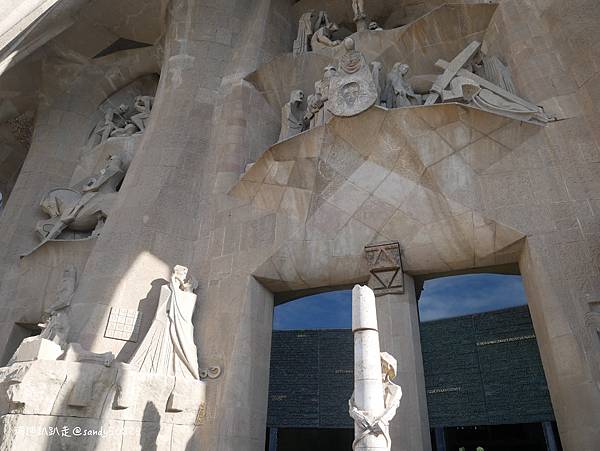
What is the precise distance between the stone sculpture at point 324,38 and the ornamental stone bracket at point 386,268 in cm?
519

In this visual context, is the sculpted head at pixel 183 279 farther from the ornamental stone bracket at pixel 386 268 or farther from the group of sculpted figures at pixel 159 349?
the ornamental stone bracket at pixel 386 268

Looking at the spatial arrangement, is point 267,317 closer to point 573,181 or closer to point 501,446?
point 573,181

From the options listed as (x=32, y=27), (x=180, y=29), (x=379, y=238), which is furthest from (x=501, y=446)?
(x=32, y=27)

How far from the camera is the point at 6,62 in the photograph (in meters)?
9.02

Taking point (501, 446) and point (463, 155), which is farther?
point (501, 446)

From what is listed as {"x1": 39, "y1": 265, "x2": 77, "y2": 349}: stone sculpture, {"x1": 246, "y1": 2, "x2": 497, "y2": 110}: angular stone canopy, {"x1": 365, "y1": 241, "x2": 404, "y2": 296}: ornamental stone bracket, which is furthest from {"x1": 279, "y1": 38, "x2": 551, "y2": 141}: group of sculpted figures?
{"x1": 39, "y1": 265, "x2": 77, "y2": 349}: stone sculpture

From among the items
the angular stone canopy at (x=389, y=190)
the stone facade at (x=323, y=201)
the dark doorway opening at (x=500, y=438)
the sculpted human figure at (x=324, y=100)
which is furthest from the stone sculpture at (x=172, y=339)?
the dark doorway opening at (x=500, y=438)

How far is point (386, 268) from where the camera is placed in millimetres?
7039

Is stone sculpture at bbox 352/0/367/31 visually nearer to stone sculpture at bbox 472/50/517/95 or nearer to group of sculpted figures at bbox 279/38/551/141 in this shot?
group of sculpted figures at bbox 279/38/551/141

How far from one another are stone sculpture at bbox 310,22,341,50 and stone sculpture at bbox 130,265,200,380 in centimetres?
606

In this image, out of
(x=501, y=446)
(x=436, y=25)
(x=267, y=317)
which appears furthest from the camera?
(x=501, y=446)

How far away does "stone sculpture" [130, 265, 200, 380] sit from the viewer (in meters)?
6.43

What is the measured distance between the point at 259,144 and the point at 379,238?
358 cm

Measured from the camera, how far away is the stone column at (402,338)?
5.91 m
